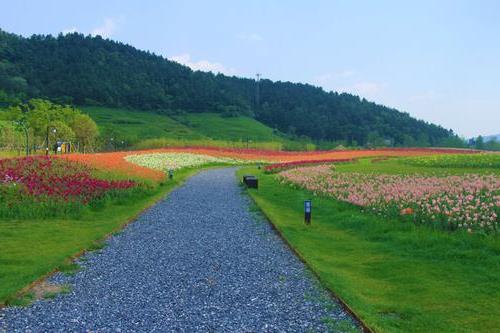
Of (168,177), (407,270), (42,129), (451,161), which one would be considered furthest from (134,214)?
Result: (42,129)

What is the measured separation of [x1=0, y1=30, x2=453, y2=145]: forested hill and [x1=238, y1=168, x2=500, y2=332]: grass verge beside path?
125m

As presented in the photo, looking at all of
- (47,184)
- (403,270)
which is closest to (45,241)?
(47,184)

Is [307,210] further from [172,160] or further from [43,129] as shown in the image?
[43,129]

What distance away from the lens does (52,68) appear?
15625cm

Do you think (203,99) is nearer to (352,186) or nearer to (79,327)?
(352,186)

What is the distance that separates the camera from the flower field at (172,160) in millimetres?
45875

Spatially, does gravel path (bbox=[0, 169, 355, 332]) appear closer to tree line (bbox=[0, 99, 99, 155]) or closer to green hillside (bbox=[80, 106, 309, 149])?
tree line (bbox=[0, 99, 99, 155])

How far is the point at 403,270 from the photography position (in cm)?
1105

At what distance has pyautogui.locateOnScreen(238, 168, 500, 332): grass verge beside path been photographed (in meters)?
8.08

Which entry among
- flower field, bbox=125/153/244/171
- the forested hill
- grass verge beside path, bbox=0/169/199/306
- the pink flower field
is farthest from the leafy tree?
the forested hill

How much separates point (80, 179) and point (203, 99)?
155044 mm

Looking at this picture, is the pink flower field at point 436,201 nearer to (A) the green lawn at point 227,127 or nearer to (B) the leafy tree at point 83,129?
(B) the leafy tree at point 83,129

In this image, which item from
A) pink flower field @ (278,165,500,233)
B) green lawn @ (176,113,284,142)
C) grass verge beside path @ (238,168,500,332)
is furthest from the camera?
green lawn @ (176,113,284,142)

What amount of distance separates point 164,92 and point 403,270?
170 m
